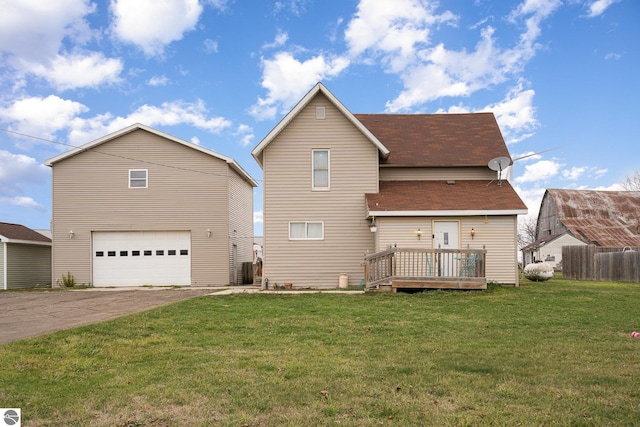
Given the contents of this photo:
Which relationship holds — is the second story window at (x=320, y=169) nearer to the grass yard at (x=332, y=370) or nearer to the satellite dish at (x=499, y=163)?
the satellite dish at (x=499, y=163)

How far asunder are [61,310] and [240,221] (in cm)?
1296

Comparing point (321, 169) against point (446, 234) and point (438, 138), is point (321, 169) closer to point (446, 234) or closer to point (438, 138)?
point (446, 234)

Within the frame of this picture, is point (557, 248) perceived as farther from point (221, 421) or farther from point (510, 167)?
point (221, 421)

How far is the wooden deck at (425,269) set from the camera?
16.8 metres

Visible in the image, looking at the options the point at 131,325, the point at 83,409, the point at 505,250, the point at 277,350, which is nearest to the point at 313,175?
the point at 505,250

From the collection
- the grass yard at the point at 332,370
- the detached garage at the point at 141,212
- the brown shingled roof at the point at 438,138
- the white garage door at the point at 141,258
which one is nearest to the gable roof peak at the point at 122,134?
the detached garage at the point at 141,212

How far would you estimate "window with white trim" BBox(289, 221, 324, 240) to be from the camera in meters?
20.2

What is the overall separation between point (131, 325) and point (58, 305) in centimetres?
610

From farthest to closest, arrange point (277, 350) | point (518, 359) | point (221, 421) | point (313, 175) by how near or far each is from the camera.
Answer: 1. point (313, 175)
2. point (277, 350)
3. point (518, 359)
4. point (221, 421)

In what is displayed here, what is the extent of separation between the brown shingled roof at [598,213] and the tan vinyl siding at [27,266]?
40.3 meters

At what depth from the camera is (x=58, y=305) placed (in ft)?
49.8

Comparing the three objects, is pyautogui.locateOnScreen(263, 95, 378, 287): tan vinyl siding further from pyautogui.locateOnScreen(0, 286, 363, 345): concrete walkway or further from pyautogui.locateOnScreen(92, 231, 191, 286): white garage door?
pyautogui.locateOnScreen(92, 231, 191, 286): white garage door


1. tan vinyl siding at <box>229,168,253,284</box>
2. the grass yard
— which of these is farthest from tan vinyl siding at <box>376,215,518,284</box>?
tan vinyl siding at <box>229,168,253,284</box>

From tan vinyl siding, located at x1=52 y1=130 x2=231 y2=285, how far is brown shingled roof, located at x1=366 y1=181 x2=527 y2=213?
7.26 metres
